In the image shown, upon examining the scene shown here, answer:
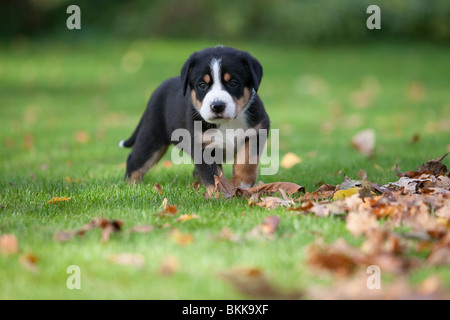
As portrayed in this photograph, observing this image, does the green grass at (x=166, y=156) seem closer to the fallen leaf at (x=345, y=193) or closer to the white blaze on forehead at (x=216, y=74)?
the fallen leaf at (x=345, y=193)

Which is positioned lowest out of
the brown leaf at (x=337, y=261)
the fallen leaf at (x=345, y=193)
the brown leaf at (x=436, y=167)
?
the brown leaf at (x=337, y=261)

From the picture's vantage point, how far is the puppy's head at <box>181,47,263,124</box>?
3830mm

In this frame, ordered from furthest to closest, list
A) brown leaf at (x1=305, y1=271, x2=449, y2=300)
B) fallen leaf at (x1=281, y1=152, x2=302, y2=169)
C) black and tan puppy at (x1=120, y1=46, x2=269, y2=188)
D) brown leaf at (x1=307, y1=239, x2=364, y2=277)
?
fallen leaf at (x1=281, y1=152, x2=302, y2=169), black and tan puppy at (x1=120, y1=46, x2=269, y2=188), brown leaf at (x1=307, y1=239, x2=364, y2=277), brown leaf at (x1=305, y1=271, x2=449, y2=300)

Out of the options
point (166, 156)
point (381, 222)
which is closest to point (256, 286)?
point (381, 222)

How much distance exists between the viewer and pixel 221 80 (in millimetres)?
3953

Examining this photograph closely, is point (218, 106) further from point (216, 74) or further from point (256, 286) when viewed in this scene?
point (256, 286)

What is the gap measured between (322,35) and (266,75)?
374 centimetres

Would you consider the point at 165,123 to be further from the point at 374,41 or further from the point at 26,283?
the point at 374,41

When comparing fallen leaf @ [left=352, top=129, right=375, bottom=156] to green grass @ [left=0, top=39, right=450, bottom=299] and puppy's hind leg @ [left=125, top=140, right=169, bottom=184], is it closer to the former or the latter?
green grass @ [left=0, top=39, right=450, bottom=299]

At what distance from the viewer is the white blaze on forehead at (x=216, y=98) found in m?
3.80

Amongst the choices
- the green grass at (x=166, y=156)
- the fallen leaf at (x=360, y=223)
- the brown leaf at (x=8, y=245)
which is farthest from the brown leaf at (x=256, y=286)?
the brown leaf at (x=8, y=245)

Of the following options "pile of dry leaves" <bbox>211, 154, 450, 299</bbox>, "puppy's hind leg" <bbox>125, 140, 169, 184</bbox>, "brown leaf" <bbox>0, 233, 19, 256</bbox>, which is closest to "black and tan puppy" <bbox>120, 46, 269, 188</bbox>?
"puppy's hind leg" <bbox>125, 140, 169, 184</bbox>

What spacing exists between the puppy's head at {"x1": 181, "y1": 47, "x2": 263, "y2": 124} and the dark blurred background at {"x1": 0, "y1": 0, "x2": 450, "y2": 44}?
39.7 ft

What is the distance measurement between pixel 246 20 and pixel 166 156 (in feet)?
35.9
